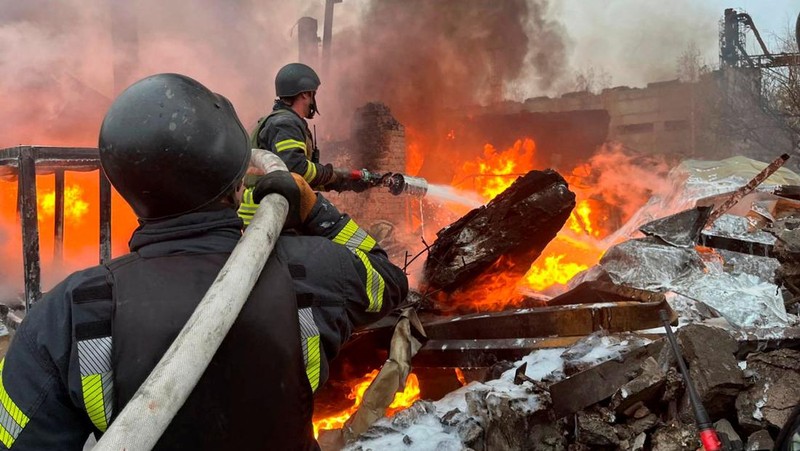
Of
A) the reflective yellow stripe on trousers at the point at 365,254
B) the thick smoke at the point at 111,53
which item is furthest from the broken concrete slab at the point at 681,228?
the thick smoke at the point at 111,53

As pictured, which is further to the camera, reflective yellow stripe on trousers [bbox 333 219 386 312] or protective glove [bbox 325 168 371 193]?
protective glove [bbox 325 168 371 193]

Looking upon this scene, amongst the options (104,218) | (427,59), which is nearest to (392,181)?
(104,218)

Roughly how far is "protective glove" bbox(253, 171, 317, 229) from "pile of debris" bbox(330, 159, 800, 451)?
153 cm

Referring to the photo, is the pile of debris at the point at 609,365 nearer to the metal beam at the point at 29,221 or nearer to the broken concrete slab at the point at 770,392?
the broken concrete slab at the point at 770,392

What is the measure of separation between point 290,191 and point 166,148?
410 millimetres

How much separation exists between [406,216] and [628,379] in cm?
1038

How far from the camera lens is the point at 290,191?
5.52 feet

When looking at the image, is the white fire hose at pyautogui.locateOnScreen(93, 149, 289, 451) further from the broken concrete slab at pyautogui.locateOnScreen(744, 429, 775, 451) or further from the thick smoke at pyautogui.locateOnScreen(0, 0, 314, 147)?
the thick smoke at pyautogui.locateOnScreen(0, 0, 314, 147)

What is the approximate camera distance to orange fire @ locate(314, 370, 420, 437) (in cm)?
384

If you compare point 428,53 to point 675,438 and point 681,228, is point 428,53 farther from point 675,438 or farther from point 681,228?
point 675,438

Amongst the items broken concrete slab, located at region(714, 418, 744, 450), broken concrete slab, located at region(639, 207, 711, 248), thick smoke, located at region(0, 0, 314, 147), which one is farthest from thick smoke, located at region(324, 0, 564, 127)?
broken concrete slab, located at region(714, 418, 744, 450)

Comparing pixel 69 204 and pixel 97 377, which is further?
pixel 69 204

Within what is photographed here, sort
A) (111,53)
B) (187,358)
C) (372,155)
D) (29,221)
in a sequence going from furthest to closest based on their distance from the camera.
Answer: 1. (372,155)
2. (111,53)
3. (29,221)
4. (187,358)

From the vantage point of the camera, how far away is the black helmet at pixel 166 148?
1.36 meters
